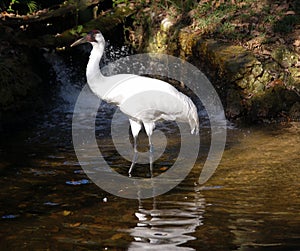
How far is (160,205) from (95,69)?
1959 millimetres

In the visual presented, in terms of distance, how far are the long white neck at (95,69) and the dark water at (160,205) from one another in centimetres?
95

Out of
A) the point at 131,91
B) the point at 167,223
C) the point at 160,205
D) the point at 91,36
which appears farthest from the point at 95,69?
the point at 167,223

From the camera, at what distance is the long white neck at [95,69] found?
6965mm

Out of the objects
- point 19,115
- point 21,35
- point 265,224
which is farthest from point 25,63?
point 265,224

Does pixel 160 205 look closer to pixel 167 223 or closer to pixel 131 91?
pixel 167 223

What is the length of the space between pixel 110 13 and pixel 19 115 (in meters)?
3.62

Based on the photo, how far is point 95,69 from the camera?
22.9ft

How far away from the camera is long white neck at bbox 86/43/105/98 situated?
22.9ft

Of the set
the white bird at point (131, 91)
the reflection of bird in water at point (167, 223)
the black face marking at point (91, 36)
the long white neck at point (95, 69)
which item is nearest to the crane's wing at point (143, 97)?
the white bird at point (131, 91)

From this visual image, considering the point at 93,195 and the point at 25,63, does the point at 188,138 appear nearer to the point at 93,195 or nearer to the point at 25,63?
the point at 93,195

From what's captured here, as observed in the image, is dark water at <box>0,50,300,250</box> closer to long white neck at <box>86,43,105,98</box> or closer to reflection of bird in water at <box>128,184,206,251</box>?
reflection of bird in water at <box>128,184,206,251</box>

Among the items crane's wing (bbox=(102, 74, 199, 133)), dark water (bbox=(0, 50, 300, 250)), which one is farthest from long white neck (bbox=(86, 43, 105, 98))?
dark water (bbox=(0, 50, 300, 250))

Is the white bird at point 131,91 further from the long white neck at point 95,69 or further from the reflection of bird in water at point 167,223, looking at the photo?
the reflection of bird in water at point 167,223

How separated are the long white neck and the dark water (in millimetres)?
949
